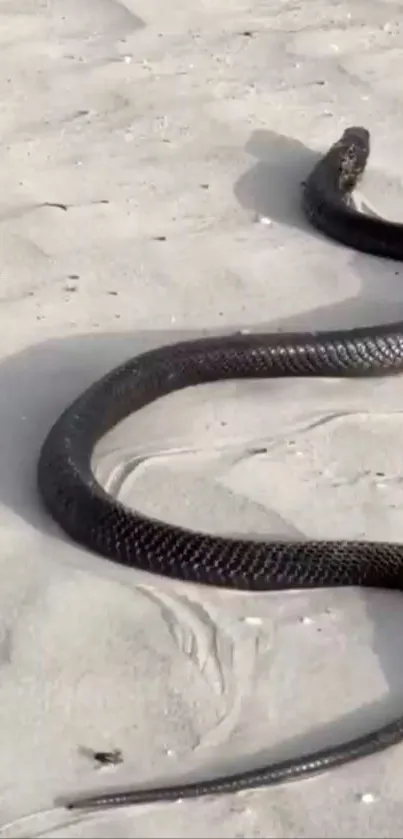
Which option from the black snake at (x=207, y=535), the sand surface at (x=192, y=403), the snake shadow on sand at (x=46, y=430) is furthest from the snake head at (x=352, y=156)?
the black snake at (x=207, y=535)

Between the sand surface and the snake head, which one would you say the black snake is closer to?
the sand surface

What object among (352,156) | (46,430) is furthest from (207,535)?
(352,156)

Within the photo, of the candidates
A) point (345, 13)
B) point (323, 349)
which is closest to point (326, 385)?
point (323, 349)

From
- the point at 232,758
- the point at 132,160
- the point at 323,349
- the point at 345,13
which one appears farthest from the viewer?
the point at 345,13

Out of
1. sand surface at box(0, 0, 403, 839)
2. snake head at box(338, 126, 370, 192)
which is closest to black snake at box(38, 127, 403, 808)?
sand surface at box(0, 0, 403, 839)

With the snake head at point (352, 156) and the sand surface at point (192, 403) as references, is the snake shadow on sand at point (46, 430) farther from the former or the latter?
the snake head at point (352, 156)

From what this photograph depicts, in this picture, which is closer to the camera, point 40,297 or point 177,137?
point 40,297

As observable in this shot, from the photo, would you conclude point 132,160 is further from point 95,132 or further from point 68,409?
point 68,409
